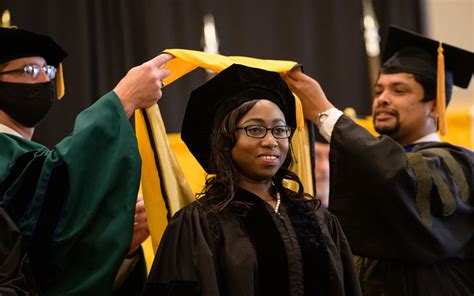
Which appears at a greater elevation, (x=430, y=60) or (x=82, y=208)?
(x=430, y=60)

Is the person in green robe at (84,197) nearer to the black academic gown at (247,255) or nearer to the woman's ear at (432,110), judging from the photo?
the black academic gown at (247,255)

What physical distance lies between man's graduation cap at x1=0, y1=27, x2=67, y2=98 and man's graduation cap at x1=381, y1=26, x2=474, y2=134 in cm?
172

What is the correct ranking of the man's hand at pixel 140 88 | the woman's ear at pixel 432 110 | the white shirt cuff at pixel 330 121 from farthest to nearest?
the woman's ear at pixel 432 110 → the white shirt cuff at pixel 330 121 → the man's hand at pixel 140 88

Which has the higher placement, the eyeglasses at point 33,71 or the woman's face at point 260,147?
the eyeglasses at point 33,71

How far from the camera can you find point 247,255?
240cm

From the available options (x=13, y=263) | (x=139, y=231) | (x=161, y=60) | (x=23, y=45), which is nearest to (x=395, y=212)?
(x=139, y=231)

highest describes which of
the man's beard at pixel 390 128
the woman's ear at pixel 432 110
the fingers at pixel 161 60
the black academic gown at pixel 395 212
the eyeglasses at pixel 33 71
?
the fingers at pixel 161 60

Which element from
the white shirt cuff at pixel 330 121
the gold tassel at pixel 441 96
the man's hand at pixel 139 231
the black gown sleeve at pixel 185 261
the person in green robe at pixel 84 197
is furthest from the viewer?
the gold tassel at pixel 441 96

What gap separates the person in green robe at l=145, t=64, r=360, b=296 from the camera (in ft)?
7.79

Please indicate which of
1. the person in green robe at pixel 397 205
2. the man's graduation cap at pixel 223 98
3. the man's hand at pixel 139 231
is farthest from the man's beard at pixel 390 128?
the man's hand at pixel 139 231

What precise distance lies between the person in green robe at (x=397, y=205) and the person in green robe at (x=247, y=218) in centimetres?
57

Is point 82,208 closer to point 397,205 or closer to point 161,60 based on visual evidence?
point 161,60

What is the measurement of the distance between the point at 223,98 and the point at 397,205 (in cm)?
105

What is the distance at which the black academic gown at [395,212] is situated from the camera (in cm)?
320
